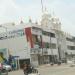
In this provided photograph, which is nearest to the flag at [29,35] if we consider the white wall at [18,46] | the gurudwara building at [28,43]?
the gurudwara building at [28,43]

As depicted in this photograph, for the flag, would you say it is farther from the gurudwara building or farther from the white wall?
the white wall

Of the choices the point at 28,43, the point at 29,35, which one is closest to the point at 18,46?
the point at 28,43

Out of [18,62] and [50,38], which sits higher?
[50,38]

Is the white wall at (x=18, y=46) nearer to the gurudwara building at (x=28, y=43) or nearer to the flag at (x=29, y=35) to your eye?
the gurudwara building at (x=28, y=43)

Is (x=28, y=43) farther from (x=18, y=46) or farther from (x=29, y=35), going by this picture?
(x=18, y=46)

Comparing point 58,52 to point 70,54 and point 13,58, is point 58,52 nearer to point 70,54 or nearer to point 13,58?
point 70,54

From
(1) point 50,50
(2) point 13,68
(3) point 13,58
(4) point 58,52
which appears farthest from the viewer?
(4) point 58,52

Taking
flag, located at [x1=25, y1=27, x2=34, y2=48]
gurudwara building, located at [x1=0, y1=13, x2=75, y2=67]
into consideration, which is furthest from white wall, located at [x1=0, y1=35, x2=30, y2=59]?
flag, located at [x1=25, y1=27, x2=34, y2=48]

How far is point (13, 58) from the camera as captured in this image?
71.2 meters

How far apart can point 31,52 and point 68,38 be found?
3934 cm

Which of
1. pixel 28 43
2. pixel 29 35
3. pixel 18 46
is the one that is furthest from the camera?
pixel 18 46

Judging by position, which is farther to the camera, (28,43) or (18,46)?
(18,46)

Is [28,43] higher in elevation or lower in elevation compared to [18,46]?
higher

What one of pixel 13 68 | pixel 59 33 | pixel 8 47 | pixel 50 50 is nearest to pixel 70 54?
pixel 59 33
